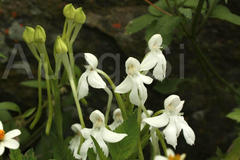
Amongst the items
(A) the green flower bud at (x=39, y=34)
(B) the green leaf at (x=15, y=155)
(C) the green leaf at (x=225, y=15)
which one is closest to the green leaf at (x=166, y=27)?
(C) the green leaf at (x=225, y=15)

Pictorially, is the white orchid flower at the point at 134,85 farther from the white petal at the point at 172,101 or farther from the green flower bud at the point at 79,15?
the green flower bud at the point at 79,15

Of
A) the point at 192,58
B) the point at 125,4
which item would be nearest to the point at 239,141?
the point at 192,58

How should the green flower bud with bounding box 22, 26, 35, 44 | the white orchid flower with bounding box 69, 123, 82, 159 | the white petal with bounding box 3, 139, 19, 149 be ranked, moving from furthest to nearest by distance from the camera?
the white orchid flower with bounding box 69, 123, 82, 159, the green flower bud with bounding box 22, 26, 35, 44, the white petal with bounding box 3, 139, 19, 149

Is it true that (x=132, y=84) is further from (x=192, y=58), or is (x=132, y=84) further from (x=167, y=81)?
(x=192, y=58)

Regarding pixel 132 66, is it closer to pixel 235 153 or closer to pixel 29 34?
pixel 29 34

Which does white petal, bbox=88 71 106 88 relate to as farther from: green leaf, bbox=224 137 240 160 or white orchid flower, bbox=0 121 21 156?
green leaf, bbox=224 137 240 160

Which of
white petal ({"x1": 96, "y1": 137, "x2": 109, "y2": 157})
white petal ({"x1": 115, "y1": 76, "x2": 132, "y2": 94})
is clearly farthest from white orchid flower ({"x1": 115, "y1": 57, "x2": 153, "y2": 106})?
white petal ({"x1": 96, "y1": 137, "x2": 109, "y2": 157})
